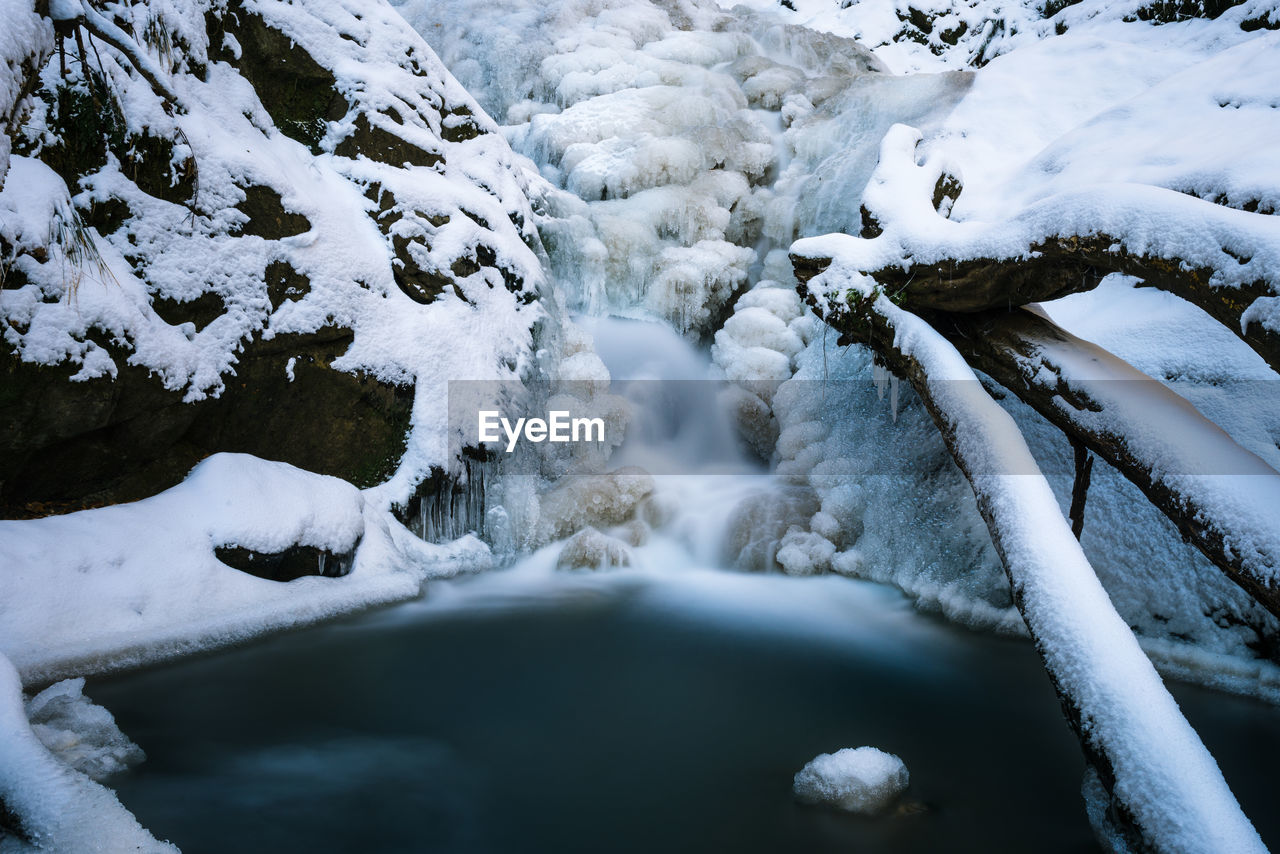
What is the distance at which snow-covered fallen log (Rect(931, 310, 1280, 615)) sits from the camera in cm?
250

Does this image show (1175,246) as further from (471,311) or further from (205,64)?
Result: (205,64)

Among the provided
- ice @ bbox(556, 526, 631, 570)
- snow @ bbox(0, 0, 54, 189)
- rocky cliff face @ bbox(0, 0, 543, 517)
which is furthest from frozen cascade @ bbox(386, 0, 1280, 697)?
snow @ bbox(0, 0, 54, 189)

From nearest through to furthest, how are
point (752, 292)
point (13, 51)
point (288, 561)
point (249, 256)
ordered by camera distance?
1. point (13, 51)
2. point (288, 561)
3. point (249, 256)
4. point (752, 292)

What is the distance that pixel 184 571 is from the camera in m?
4.06

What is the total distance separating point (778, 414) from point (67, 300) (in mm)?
5877

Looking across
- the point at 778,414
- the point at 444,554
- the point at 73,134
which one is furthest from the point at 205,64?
the point at 778,414

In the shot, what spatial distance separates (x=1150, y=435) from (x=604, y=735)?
9.02ft

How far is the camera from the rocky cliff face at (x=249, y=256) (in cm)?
405

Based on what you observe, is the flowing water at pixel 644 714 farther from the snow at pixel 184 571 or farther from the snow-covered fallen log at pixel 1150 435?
the snow-covered fallen log at pixel 1150 435

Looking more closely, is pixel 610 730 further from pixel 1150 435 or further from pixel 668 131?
pixel 668 131

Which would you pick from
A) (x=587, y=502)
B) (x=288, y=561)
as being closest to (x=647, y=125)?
(x=587, y=502)

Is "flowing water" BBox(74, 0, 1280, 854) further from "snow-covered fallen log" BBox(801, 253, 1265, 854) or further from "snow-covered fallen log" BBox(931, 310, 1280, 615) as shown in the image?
"snow-covered fallen log" BBox(931, 310, 1280, 615)

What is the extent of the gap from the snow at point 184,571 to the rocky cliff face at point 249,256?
1.37ft

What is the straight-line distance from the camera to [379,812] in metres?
2.88
